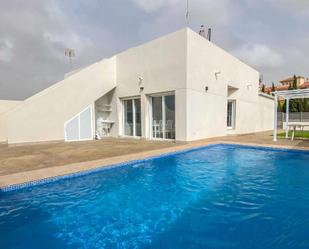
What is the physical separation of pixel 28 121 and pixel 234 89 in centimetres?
1396

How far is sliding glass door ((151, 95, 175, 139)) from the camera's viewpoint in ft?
38.3

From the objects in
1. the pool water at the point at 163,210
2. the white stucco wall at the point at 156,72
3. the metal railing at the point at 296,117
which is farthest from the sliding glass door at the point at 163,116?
the metal railing at the point at 296,117

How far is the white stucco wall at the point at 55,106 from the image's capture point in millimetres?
10617

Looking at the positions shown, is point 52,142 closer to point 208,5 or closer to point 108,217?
point 108,217

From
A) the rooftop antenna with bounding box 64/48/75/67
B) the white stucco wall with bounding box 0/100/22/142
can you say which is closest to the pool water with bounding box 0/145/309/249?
the white stucco wall with bounding box 0/100/22/142

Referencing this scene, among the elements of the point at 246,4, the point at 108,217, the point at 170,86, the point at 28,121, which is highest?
the point at 246,4

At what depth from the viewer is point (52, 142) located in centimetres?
1155

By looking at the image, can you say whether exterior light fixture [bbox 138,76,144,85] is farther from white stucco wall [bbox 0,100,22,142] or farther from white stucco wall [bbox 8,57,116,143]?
white stucco wall [bbox 0,100,22,142]

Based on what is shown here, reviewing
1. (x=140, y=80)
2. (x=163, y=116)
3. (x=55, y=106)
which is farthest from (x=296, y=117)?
(x=55, y=106)

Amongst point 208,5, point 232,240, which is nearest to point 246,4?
point 208,5

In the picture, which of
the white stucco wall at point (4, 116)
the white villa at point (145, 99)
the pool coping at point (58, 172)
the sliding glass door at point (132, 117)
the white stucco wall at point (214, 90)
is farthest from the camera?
the white stucco wall at point (4, 116)

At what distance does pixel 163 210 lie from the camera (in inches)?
146

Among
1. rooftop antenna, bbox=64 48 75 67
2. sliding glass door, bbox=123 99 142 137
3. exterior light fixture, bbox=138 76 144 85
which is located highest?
rooftop antenna, bbox=64 48 75 67

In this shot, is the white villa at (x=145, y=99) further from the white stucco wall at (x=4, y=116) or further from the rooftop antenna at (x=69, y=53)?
the rooftop antenna at (x=69, y=53)
